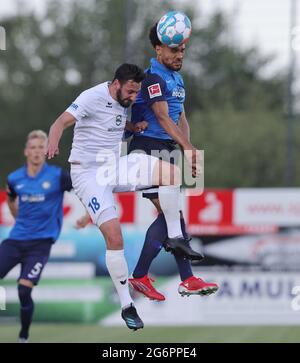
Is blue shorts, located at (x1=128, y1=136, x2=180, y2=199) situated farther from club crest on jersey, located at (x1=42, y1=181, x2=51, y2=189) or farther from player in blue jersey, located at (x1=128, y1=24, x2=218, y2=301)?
club crest on jersey, located at (x1=42, y1=181, x2=51, y2=189)

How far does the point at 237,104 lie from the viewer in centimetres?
4428

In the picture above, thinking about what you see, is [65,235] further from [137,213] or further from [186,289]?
[186,289]

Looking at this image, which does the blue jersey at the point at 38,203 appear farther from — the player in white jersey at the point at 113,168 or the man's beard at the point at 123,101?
the man's beard at the point at 123,101

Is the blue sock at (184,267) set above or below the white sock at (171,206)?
below

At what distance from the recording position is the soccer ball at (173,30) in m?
11.1

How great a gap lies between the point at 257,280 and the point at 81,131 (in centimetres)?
1165

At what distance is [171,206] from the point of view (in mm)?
11320

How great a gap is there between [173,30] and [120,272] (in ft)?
8.09

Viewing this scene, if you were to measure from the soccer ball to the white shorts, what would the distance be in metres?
1.16

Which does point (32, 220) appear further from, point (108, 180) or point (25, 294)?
point (108, 180)

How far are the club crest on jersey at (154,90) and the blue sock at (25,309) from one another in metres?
4.67

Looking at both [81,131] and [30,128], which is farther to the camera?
[30,128]

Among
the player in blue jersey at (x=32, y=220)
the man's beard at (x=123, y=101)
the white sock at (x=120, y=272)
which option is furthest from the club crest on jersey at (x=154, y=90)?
the player in blue jersey at (x=32, y=220)
